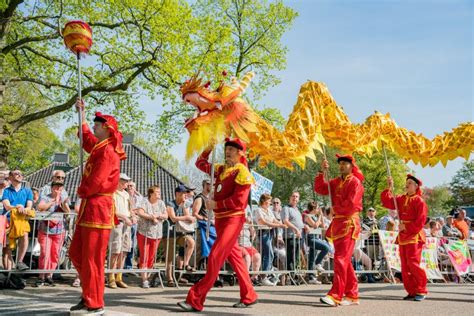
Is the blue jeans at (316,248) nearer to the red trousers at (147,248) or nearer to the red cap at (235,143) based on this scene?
the red trousers at (147,248)

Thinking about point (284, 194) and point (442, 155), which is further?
point (284, 194)

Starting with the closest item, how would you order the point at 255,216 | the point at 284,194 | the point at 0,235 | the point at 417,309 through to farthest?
the point at 417,309
the point at 0,235
the point at 255,216
the point at 284,194

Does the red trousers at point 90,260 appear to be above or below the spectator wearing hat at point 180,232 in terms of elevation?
below

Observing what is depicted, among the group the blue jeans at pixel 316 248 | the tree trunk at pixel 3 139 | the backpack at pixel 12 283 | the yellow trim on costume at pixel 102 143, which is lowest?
the backpack at pixel 12 283

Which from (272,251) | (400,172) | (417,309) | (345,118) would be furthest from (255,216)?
(400,172)

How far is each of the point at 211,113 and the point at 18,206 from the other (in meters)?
3.94

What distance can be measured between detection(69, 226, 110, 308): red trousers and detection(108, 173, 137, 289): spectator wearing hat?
9.94 ft

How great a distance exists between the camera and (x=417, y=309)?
22.5 feet

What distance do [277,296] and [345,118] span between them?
3.09 m

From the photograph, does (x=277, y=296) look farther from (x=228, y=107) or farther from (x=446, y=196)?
(x=446, y=196)

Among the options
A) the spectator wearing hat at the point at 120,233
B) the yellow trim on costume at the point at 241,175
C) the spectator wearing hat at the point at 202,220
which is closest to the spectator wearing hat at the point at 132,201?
the spectator wearing hat at the point at 120,233

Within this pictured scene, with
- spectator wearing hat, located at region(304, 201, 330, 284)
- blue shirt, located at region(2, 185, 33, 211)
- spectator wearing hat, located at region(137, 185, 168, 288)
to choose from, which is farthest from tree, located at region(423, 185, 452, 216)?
blue shirt, located at region(2, 185, 33, 211)

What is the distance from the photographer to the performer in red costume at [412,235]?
8016 mm

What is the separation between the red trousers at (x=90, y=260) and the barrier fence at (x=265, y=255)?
8.92 ft
